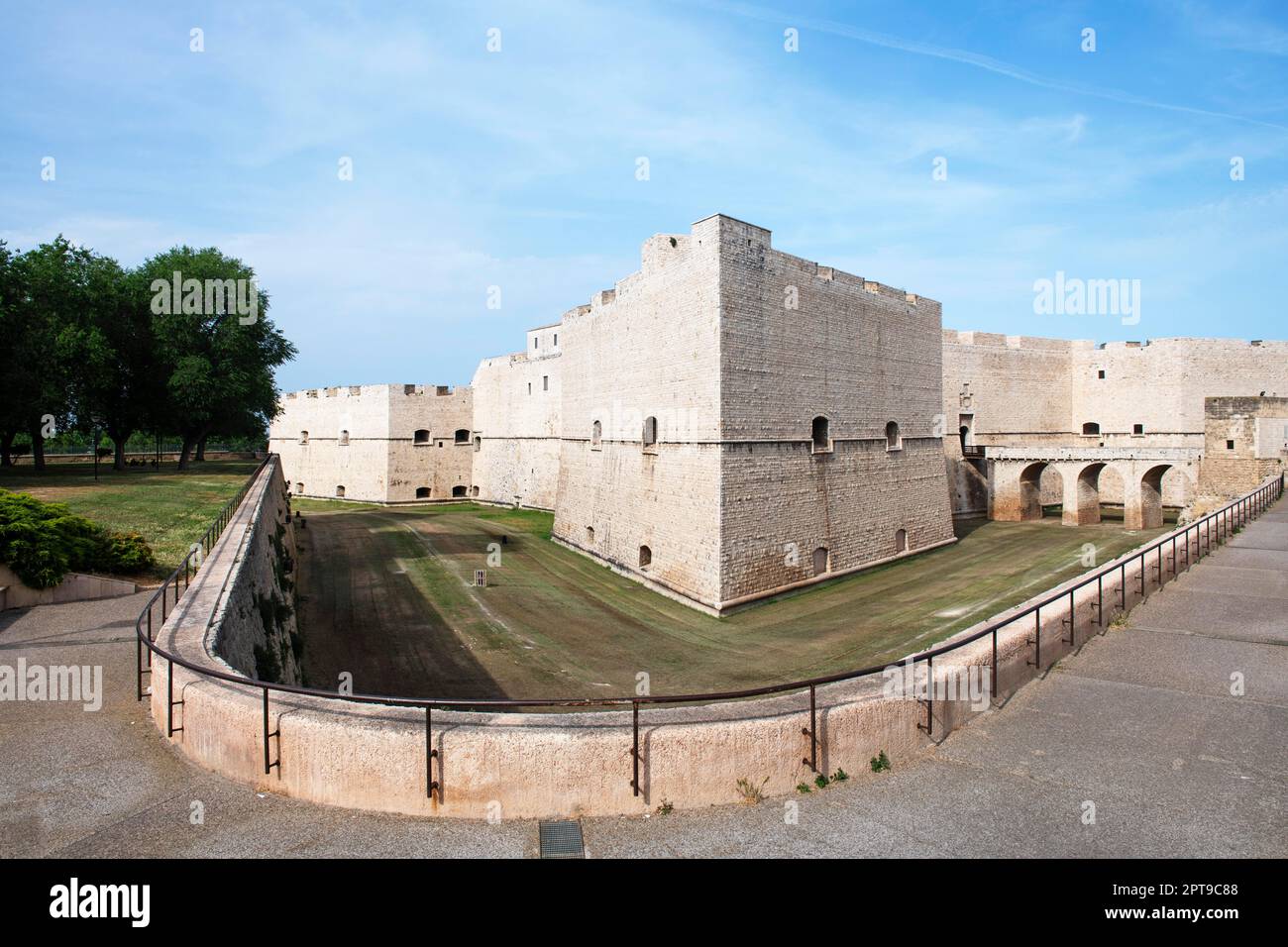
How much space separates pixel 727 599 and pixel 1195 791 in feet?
43.3

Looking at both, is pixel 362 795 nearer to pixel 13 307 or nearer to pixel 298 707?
pixel 298 707

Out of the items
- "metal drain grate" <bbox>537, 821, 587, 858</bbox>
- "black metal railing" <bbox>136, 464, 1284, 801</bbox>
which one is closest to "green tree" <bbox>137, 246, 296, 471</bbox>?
"black metal railing" <bbox>136, 464, 1284, 801</bbox>

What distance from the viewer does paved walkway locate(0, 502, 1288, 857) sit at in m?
4.82

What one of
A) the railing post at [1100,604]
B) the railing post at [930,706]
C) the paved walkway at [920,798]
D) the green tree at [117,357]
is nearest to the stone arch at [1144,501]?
the railing post at [1100,604]

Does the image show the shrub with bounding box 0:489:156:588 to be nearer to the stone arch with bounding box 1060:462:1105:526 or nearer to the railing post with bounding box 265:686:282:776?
the railing post with bounding box 265:686:282:776

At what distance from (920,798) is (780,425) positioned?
51.5 feet

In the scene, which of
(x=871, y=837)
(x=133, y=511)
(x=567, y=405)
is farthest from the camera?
(x=567, y=405)

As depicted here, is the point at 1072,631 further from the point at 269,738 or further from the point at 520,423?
the point at 520,423

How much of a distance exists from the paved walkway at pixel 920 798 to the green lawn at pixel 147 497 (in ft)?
26.5

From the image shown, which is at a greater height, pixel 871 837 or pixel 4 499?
pixel 4 499

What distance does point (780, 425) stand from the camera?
67.6 ft

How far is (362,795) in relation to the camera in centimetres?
515

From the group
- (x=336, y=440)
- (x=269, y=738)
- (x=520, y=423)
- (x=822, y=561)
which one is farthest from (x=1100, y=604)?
(x=336, y=440)
